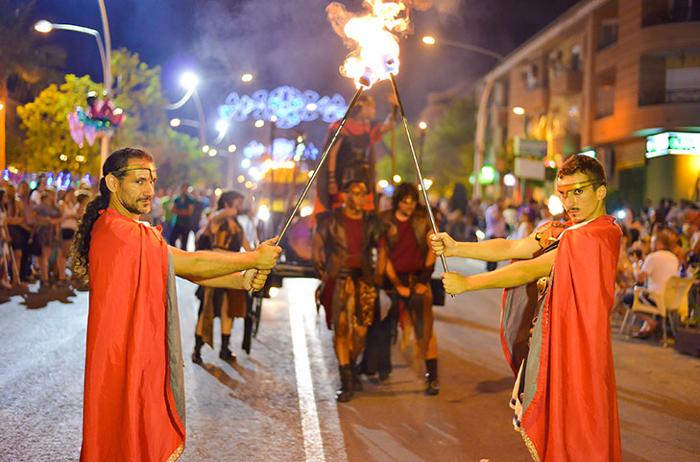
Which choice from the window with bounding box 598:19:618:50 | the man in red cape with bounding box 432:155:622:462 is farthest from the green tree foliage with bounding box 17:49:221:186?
the window with bounding box 598:19:618:50

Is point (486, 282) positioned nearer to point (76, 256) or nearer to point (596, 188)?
point (596, 188)

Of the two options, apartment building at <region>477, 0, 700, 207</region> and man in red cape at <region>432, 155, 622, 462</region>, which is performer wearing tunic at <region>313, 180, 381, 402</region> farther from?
apartment building at <region>477, 0, 700, 207</region>

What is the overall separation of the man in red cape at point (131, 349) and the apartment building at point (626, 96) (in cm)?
2404

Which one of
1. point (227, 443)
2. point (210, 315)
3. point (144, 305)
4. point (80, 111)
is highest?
point (80, 111)

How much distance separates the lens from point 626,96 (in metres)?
31.9

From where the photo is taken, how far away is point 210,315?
380 inches

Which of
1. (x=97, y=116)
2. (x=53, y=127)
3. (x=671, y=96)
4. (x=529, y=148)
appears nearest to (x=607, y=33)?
(x=671, y=96)

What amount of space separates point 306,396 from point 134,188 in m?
4.16

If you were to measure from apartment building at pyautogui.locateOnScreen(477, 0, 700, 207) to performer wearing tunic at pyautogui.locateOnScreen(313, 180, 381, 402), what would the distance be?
1949 centimetres

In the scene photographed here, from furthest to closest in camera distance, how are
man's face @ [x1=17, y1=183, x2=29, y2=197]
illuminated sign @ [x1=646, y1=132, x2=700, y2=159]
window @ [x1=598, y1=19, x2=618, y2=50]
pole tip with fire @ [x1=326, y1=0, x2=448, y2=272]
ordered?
window @ [x1=598, y1=19, x2=618, y2=50], illuminated sign @ [x1=646, y1=132, x2=700, y2=159], man's face @ [x1=17, y1=183, x2=29, y2=197], pole tip with fire @ [x1=326, y1=0, x2=448, y2=272]

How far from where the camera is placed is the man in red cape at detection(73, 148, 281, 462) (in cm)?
406

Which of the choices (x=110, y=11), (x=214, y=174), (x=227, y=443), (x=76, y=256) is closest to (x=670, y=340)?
(x=227, y=443)

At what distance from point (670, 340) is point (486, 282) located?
7.87 meters

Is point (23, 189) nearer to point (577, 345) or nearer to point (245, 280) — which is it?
point (245, 280)
